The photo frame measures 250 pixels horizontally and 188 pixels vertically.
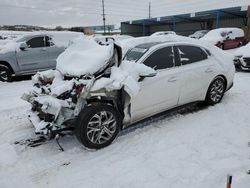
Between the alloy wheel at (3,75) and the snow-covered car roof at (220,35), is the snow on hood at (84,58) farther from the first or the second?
the snow-covered car roof at (220,35)

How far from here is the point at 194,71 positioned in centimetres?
488

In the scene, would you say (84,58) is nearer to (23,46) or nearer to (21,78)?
(23,46)

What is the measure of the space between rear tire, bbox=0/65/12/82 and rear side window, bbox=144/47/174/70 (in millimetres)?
6600

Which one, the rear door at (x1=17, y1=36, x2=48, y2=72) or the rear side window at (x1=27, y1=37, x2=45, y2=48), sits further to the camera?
the rear side window at (x1=27, y1=37, x2=45, y2=48)

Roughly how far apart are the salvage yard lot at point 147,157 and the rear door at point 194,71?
0.49 meters

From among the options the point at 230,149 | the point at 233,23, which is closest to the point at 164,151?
the point at 230,149

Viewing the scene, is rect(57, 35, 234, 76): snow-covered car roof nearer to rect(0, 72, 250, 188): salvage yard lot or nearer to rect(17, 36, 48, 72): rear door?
rect(0, 72, 250, 188): salvage yard lot

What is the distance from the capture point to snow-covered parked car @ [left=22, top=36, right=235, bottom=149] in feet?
11.7

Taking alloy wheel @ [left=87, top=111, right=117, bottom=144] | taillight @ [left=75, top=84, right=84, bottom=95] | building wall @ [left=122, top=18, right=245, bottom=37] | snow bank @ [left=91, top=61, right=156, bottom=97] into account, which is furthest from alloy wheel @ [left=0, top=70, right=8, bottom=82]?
building wall @ [left=122, top=18, right=245, bottom=37]

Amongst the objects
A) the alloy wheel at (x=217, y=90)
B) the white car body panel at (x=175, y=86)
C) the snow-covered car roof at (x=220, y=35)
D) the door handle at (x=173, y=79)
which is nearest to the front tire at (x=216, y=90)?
the alloy wheel at (x=217, y=90)

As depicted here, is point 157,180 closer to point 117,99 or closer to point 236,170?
point 236,170

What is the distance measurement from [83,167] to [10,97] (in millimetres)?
4537

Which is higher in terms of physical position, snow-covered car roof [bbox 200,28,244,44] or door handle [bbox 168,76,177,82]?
snow-covered car roof [bbox 200,28,244,44]

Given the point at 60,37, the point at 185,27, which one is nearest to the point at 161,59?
the point at 60,37
